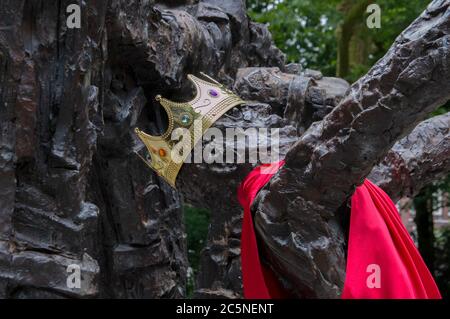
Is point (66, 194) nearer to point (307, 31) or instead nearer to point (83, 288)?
point (83, 288)

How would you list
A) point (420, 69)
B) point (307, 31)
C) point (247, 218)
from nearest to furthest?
1. point (420, 69)
2. point (247, 218)
3. point (307, 31)

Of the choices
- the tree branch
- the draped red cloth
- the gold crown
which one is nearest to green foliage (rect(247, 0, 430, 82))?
the tree branch

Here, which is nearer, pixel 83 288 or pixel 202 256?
pixel 83 288

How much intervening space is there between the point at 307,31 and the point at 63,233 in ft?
22.2

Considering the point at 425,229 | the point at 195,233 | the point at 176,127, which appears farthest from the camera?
the point at 425,229

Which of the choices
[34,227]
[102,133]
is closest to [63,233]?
[34,227]

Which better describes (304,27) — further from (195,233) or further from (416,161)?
(416,161)

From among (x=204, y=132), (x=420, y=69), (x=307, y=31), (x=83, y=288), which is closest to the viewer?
(x=420, y=69)

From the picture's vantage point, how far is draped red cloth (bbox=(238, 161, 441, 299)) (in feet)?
11.1

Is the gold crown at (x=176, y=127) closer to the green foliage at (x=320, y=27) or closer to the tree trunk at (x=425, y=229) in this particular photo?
the green foliage at (x=320, y=27)

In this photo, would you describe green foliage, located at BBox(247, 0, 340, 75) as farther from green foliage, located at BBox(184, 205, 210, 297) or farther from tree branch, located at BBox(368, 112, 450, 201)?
tree branch, located at BBox(368, 112, 450, 201)

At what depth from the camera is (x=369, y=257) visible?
3.46m

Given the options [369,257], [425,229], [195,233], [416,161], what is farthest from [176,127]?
[425,229]

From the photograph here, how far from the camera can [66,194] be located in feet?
11.3
